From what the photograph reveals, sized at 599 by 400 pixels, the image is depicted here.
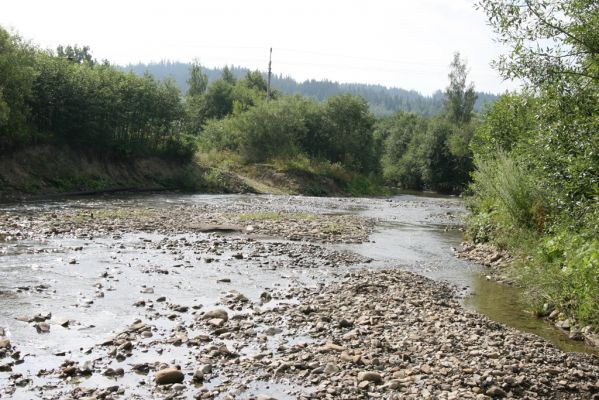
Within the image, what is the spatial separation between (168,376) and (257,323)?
10.9ft

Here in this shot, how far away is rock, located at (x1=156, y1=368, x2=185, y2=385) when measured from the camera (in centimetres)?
842

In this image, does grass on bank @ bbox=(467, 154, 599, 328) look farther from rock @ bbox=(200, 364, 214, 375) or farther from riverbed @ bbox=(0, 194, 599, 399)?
rock @ bbox=(200, 364, 214, 375)

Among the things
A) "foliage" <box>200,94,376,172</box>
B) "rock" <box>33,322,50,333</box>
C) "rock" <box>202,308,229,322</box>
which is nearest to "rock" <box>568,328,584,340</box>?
"rock" <box>202,308,229,322</box>

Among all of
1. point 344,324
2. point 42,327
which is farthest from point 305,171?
point 42,327

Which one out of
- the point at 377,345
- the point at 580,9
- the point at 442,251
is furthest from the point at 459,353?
the point at 442,251

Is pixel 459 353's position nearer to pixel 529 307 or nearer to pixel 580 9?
pixel 529 307

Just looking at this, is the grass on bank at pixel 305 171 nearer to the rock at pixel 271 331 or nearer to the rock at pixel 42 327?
the rock at pixel 271 331

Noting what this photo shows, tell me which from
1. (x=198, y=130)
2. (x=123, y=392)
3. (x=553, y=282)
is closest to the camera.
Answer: (x=123, y=392)

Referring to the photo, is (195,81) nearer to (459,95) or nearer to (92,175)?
(459,95)

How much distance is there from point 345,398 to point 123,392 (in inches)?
124

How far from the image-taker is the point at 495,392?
8531 mm

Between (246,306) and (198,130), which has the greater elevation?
(198,130)

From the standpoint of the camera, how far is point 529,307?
14.1 meters

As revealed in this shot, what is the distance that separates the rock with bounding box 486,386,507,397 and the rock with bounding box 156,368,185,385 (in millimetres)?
4616
